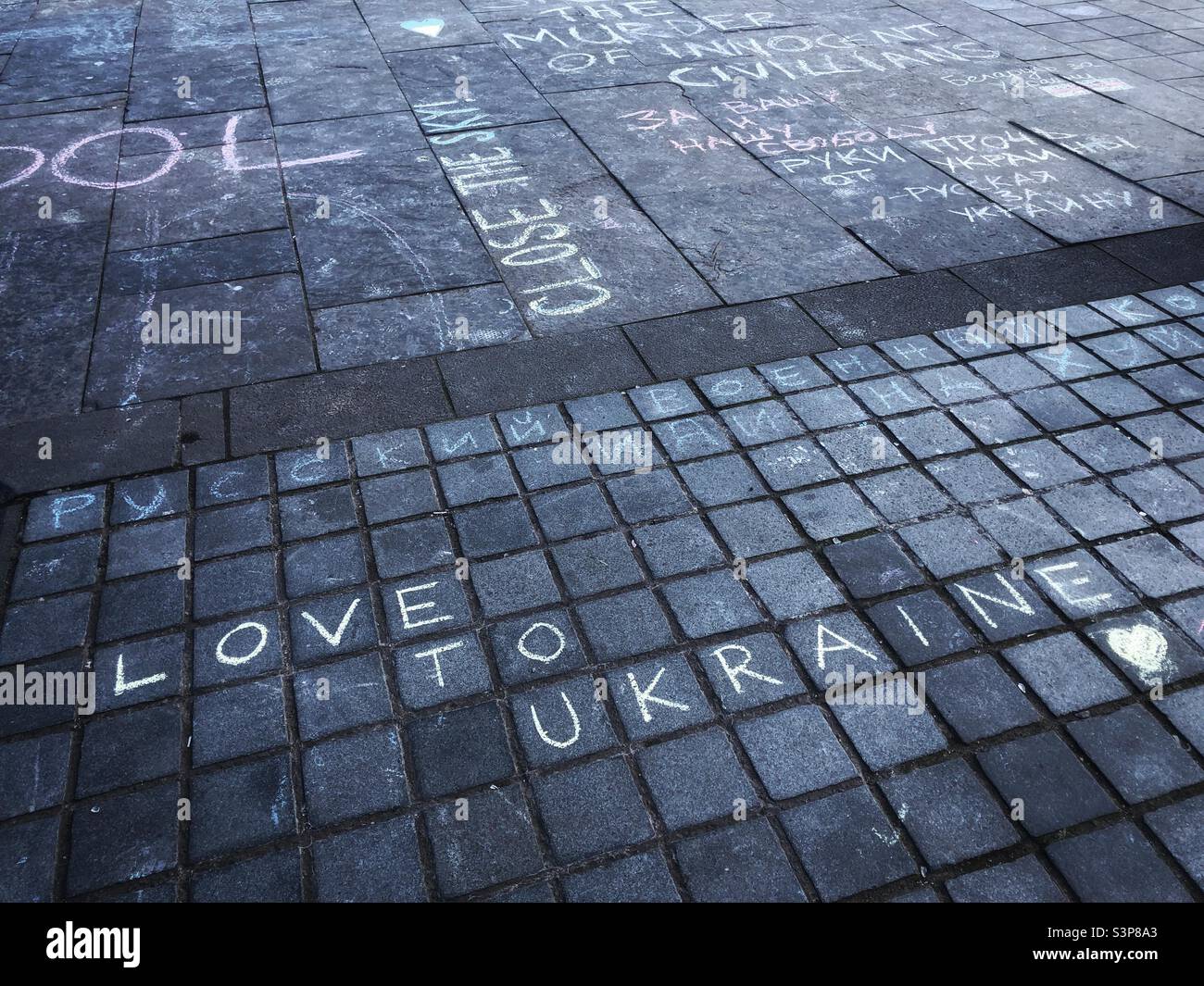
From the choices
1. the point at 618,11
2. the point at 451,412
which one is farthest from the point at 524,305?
the point at 618,11

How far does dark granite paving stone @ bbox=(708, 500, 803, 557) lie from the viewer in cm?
391

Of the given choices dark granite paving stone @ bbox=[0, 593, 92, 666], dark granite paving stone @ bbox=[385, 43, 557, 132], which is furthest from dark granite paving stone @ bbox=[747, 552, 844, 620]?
dark granite paving stone @ bbox=[385, 43, 557, 132]

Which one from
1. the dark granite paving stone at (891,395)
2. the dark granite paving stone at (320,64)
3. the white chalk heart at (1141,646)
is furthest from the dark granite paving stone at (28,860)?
the dark granite paving stone at (320,64)

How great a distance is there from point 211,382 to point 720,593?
2.95 m

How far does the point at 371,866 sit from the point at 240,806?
0.51 meters

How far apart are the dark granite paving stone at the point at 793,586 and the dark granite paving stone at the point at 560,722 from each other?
2.76 ft

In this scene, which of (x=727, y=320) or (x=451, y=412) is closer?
(x=451, y=412)

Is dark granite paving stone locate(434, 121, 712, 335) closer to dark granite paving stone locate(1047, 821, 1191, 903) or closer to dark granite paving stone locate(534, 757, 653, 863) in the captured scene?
dark granite paving stone locate(534, 757, 653, 863)

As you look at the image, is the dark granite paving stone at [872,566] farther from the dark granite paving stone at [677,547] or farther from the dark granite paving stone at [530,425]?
the dark granite paving stone at [530,425]

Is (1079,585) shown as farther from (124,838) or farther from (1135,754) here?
(124,838)

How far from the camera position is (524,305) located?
5.38 meters

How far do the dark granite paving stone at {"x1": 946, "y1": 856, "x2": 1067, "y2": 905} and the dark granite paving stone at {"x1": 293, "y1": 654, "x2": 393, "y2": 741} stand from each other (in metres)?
1.99
